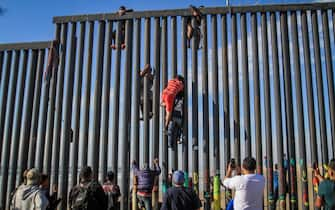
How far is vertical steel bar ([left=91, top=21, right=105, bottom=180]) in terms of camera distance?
8.91m

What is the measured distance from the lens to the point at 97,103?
30.0 feet

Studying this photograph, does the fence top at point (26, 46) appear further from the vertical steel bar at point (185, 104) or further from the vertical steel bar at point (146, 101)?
the vertical steel bar at point (185, 104)

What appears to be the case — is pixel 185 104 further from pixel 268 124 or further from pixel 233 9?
pixel 233 9

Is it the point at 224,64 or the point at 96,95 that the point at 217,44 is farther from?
the point at 96,95

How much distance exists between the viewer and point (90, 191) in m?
5.18

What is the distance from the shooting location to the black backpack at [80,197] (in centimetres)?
512

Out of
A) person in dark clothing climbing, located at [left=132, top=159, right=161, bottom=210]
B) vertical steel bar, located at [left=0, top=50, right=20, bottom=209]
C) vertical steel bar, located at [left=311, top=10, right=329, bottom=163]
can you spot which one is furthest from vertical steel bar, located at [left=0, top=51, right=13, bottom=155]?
vertical steel bar, located at [left=311, top=10, right=329, bottom=163]

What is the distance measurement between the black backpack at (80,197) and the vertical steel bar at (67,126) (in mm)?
3905

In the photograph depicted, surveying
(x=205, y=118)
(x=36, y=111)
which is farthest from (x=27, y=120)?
(x=205, y=118)

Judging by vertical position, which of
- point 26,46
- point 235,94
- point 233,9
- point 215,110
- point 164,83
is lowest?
point 215,110

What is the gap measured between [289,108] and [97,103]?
4.33 m

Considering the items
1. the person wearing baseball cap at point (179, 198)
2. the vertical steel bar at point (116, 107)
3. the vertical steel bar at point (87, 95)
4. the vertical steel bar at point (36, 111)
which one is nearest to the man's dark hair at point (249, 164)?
the person wearing baseball cap at point (179, 198)

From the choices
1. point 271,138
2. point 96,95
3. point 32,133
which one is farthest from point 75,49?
point 271,138

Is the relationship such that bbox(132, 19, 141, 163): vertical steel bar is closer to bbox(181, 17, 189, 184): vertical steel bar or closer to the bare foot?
the bare foot
